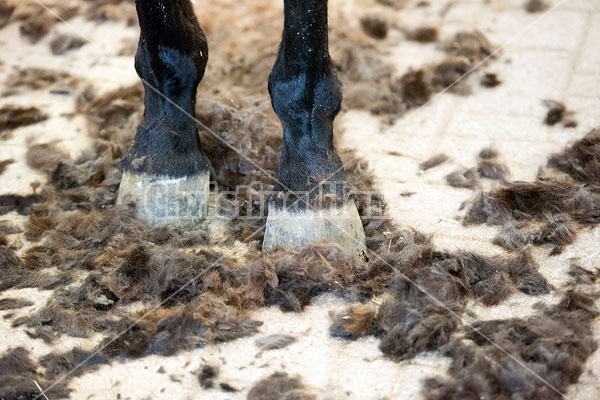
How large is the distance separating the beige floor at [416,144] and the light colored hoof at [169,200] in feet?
1.47

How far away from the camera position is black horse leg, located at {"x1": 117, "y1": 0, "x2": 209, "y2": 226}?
2.83m

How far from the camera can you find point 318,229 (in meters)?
2.68

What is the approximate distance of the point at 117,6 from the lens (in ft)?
14.0

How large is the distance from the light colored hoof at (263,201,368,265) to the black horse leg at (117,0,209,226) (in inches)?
12.6

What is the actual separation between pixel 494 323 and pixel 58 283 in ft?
4.03

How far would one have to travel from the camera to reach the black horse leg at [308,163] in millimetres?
2562

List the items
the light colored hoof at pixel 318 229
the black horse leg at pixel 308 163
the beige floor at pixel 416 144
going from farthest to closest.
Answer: the light colored hoof at pixel 318 229 → the black horse leg at pixel 308 163 → the beige floor at pixel 416 144

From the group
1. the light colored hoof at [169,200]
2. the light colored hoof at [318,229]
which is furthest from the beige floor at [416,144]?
the light colored hoof at [169,200]

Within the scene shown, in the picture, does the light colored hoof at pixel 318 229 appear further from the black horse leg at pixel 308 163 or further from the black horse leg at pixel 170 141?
the black horse leg at pixel 170 141

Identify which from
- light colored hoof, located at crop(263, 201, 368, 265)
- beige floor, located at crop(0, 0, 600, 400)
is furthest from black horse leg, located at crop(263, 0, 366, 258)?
beige floor, located at crop(0, 0, 600, 400)

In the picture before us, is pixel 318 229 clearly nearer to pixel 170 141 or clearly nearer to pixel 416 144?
pixel 170 141

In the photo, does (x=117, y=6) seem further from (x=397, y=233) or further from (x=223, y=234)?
(x=397, y=233)

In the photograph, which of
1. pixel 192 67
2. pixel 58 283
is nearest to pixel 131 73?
pixel 192 67

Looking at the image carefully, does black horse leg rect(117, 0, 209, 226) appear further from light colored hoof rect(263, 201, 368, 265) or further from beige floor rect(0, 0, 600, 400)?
beige floor rect(0, 0, 600, 400)
